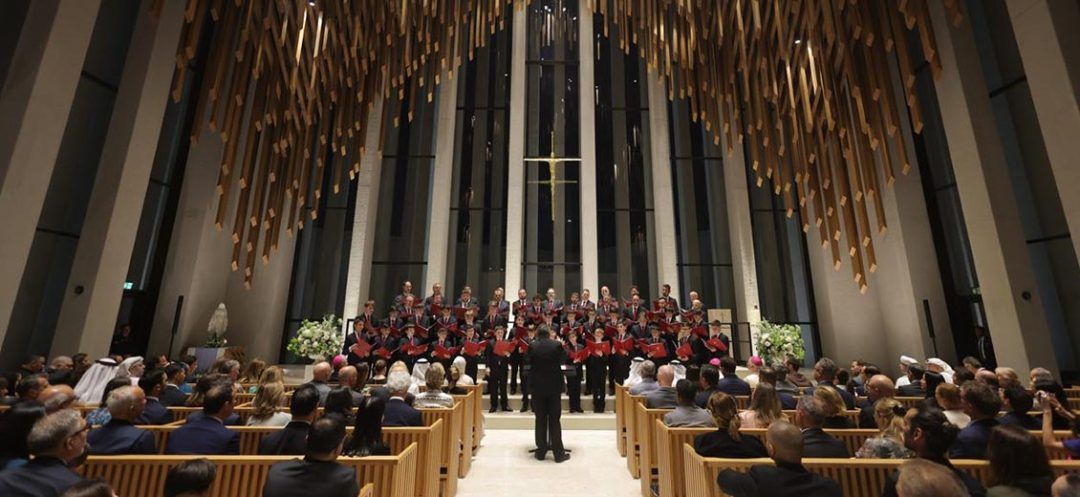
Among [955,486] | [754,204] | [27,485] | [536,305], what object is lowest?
[27,485]

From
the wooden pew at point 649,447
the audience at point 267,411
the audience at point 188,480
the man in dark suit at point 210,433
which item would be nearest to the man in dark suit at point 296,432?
the man in dark suit at point 210,433

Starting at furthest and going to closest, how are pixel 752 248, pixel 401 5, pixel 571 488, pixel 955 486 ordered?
pixel 752 248 → pixel 401 5 → pixel 571 488 → pixel 955 486

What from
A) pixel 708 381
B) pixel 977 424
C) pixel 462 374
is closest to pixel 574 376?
pixel 462 374

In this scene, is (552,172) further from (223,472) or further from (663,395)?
(223,472)

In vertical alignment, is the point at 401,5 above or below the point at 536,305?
above

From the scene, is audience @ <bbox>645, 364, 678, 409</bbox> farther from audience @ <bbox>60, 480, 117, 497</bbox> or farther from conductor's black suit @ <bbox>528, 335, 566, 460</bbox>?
audience @ <bbox>60, 480, 117, 497</bbox>

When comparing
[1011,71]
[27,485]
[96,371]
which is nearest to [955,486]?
[27,485]

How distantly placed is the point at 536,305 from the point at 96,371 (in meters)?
4.87

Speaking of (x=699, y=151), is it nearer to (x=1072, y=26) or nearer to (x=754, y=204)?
(x=754, y=204)

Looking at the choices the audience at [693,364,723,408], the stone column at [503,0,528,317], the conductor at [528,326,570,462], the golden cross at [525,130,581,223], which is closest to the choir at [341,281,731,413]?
the conductor at [528,326,570,462]

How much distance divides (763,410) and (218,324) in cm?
842

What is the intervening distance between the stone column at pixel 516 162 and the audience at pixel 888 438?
7609mm

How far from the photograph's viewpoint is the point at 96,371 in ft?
14.1

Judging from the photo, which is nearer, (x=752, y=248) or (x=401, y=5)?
(x=401, y=5)
